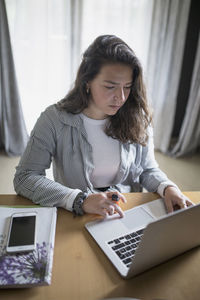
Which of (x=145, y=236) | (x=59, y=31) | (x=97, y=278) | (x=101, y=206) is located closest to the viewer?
(x=145, y=236)

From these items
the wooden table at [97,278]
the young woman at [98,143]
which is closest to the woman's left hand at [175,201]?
the young woman at [98,143]

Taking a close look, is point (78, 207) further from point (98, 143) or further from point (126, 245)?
point (98, 143)

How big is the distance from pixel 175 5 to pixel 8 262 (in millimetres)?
2502

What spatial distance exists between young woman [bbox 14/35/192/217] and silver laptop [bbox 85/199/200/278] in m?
0.05

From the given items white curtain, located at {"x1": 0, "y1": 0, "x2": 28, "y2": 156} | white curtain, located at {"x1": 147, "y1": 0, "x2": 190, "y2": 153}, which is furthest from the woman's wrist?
white curtain, located at {"x1": 147, "y1": 0, "x2": 190, "y2": 153}

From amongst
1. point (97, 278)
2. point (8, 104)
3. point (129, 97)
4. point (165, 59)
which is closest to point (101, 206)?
point (97, 278)

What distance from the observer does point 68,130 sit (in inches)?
42.6

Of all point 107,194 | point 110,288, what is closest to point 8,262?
point 110,288

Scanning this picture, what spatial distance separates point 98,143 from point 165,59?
180cm

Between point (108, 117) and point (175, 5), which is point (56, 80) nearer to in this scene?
point (175, 5)

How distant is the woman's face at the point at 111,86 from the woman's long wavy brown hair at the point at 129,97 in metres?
0.02

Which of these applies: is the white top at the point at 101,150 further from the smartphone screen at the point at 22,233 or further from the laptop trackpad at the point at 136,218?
the smartphone screen at the point at 22,233

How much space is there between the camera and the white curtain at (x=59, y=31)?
2338mm

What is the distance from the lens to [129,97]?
3.89 ft
